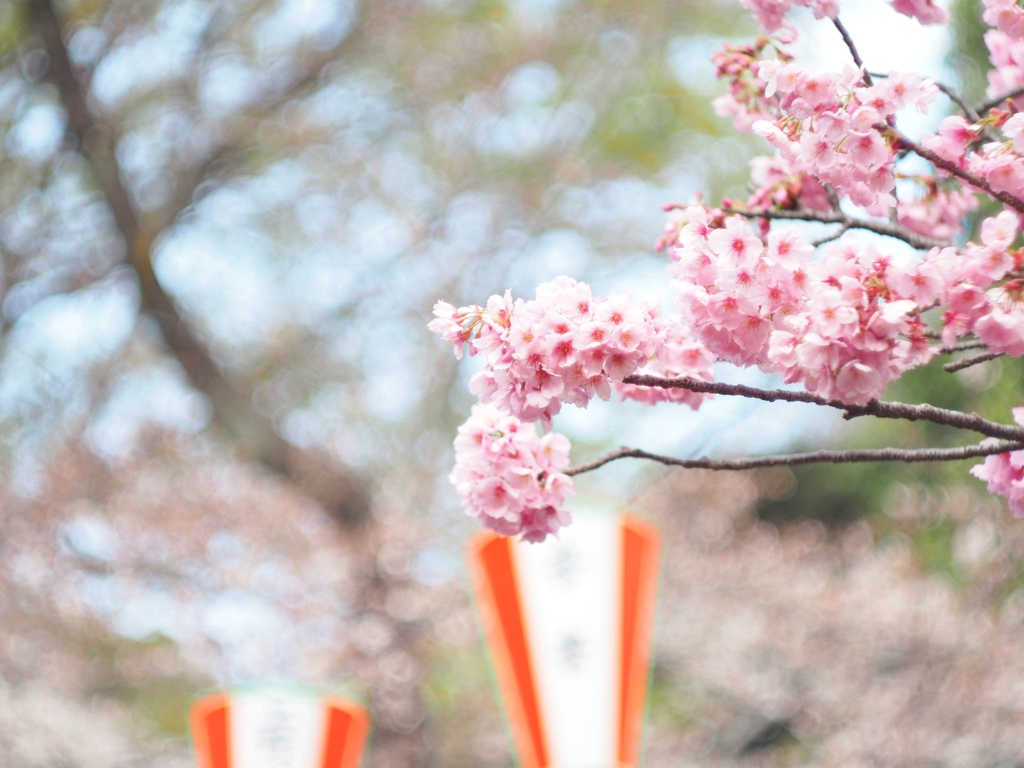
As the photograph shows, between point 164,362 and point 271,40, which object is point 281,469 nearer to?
point 164,362

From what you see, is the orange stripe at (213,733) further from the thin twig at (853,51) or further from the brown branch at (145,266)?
the thin twig at (853,51)

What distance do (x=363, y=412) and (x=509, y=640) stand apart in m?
3.40

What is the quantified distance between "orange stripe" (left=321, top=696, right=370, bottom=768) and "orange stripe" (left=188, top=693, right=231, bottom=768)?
0.32 m

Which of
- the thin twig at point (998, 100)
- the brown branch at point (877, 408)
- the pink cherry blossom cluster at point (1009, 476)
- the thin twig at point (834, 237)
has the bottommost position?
the brown branch at point (877, 408)

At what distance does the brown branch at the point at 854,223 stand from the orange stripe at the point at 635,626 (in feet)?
5.01

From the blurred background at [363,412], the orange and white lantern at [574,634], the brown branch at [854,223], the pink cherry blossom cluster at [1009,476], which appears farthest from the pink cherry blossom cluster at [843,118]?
the blurred background at [363,412]

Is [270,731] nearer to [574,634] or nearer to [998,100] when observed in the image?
[574,634]

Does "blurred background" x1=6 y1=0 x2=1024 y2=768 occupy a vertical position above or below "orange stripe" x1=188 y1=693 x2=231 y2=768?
above

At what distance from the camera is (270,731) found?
3.16 meters

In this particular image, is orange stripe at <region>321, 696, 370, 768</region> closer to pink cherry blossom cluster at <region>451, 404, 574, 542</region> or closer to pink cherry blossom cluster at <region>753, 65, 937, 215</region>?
pink cherry blossom cluster at <region>451, 404, 574, 542</region>

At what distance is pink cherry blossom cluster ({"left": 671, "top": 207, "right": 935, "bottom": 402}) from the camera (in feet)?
3.31

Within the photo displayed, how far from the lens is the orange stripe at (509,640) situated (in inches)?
104

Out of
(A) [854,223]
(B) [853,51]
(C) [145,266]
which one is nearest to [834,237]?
(A) [854,223]

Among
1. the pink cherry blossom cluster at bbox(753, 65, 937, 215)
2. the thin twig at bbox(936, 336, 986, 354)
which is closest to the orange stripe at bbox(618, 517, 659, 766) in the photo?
the thin twig at bbox(936, 336, 986, 354)
